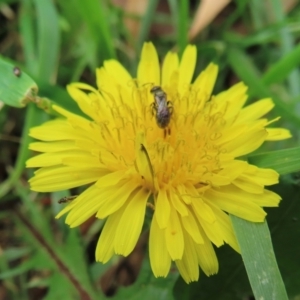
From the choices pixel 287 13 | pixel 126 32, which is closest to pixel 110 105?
pixel 126 32

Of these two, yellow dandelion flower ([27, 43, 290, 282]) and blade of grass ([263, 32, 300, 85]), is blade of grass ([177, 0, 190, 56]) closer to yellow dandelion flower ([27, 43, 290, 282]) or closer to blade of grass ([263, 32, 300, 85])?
blade of grass ([263, 32, 300, 85])

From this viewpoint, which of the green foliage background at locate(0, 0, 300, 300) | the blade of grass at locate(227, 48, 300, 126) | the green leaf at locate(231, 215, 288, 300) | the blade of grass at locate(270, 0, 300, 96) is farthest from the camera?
the blade of grass at locate(270, 0, 300, 96)

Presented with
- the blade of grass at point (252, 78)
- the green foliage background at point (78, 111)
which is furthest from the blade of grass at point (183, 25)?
the blade of grass at point (252, 78)

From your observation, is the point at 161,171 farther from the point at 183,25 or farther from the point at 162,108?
the point at 183,25

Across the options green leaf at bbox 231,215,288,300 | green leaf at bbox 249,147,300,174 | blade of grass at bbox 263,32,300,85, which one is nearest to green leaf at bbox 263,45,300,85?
blade of grass at bbox 263,32,300,85

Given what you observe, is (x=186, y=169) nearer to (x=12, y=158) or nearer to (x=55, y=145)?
(x=55, y=145)
